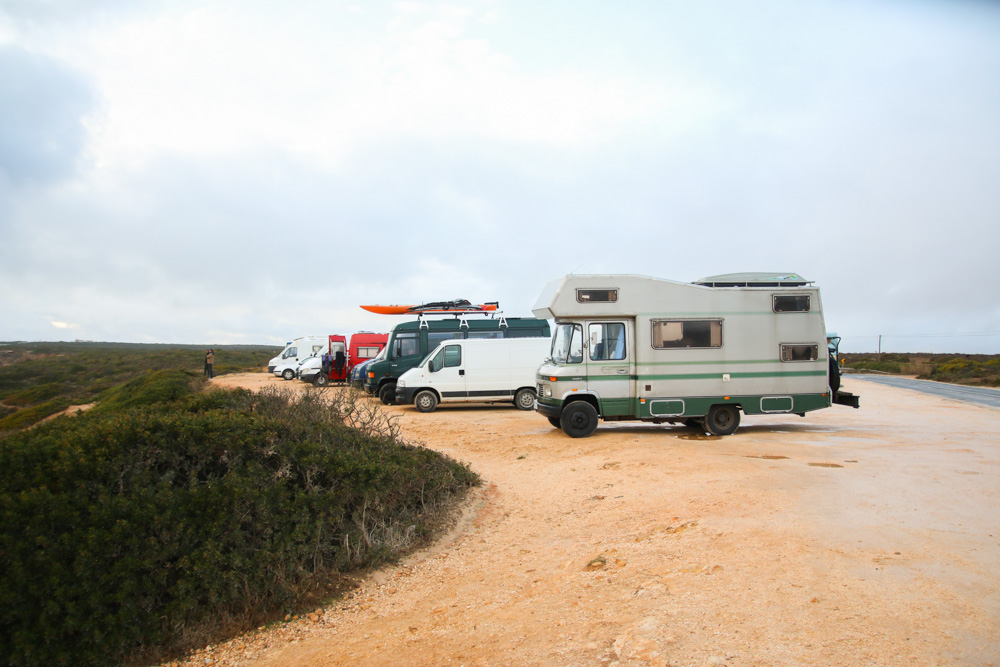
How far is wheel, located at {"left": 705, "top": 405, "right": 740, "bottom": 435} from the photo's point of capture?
1255 cm

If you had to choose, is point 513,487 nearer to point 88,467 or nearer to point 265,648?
point 265,648

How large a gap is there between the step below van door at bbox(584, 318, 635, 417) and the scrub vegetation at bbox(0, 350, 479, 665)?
700 cm

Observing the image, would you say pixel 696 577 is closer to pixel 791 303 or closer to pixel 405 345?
pixel 791 303

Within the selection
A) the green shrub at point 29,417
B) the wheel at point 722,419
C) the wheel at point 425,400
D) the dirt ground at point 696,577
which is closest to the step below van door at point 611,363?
the wheel at point 722,419

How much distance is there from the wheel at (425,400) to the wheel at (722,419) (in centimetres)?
857

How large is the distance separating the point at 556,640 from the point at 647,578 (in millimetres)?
1116

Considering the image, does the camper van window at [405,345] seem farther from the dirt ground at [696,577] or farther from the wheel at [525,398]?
the dirt ground at [696,577]

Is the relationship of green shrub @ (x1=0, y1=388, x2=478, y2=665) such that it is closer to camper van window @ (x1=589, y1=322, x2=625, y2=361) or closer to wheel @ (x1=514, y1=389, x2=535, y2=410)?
camper van window @ (x1=589, y1=322, x2=625, y2=361)

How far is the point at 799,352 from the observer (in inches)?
495

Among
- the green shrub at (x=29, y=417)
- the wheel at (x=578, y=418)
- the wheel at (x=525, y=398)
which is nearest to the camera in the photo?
the wheel at (x=578, y=418)

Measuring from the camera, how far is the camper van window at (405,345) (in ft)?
69.3

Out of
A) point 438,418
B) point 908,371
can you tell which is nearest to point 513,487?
point 438,418

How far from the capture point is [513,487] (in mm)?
8633

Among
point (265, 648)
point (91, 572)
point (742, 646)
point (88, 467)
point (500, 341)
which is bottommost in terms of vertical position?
point (265, 648)
